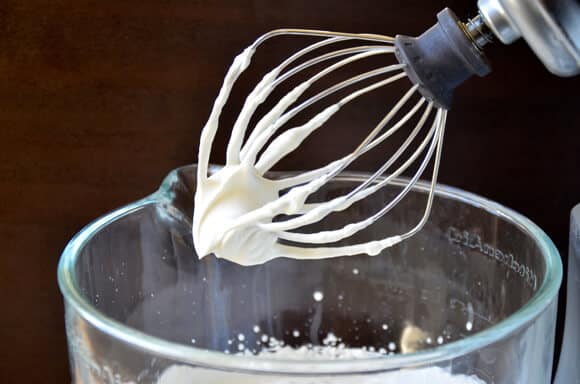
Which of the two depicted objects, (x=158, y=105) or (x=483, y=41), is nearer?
(x=483, y=41)

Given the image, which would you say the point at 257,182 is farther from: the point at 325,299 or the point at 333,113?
the point at 325,299

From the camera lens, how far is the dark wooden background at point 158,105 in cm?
48

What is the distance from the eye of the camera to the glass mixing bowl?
30cm

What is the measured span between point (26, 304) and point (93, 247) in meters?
0.22

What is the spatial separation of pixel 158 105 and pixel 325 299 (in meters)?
0.18

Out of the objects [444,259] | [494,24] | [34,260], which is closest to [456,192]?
[444,259]

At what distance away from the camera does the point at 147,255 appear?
0.44m

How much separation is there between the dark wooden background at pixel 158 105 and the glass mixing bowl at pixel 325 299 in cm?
7

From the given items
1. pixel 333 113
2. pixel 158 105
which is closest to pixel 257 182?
pixel 333 113

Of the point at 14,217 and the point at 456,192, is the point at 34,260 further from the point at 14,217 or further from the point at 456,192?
the point at 456,192

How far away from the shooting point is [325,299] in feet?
1.68

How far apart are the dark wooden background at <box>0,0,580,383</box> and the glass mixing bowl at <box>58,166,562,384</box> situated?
0.24ft

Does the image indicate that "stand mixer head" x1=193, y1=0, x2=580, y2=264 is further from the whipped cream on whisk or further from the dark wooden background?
the dark wooden background

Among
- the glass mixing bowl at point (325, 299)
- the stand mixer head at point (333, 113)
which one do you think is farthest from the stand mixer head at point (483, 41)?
the glass mixing bowl at point (325, 299)
